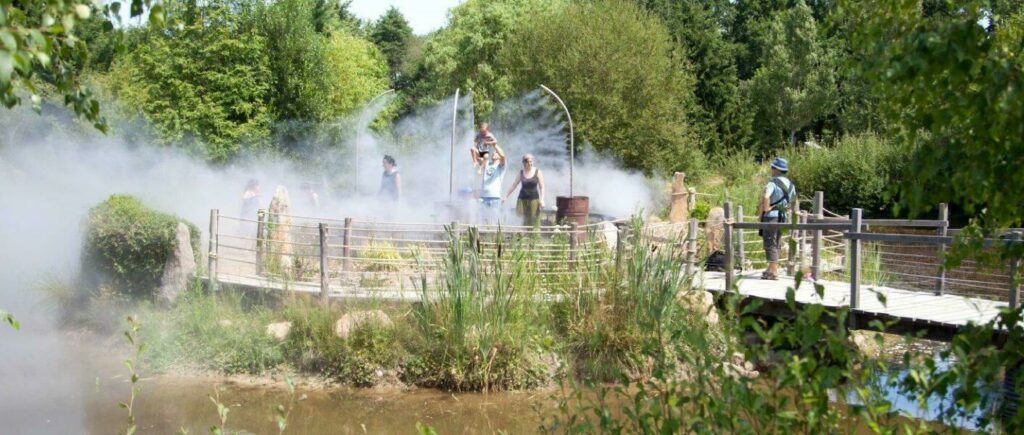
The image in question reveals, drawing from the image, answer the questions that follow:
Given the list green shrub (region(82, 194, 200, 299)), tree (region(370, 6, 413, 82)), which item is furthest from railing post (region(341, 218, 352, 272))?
tree (region(370, 6, 413, 82))

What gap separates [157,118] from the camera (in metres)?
27.7

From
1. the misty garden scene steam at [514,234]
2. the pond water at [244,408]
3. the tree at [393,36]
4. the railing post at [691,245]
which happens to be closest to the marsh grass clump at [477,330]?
the misty garden scene steam at [514,234]

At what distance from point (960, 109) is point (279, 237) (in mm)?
10485

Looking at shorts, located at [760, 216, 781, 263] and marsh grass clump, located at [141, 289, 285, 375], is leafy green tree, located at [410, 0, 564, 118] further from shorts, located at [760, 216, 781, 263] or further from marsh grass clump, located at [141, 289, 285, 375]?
marsh grass clump, located at [141, 289, 285, 375]

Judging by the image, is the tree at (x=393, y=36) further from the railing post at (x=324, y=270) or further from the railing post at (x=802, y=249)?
the railing post at (x=324, y=270)

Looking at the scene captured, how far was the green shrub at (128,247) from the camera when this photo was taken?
11938mm

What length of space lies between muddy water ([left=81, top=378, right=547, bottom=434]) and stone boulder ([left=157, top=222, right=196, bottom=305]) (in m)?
1.83

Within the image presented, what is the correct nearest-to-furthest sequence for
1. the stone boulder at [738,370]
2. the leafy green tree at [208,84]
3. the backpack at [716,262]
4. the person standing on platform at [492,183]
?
the stone boulder at [738,370], the backpack at [716,262], the person standing on platform at [492,183], the leafy green tree at [208,84]

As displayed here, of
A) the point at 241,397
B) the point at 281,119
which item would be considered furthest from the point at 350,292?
the point at 281,119

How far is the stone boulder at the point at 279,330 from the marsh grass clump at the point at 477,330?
1505 mm

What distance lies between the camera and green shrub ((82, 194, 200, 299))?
11938 mm

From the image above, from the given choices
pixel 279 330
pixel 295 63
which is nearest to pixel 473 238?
pixel 279 330

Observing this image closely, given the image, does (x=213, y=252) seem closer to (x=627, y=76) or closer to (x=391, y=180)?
(x=391, y=180)

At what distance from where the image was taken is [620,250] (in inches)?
420
